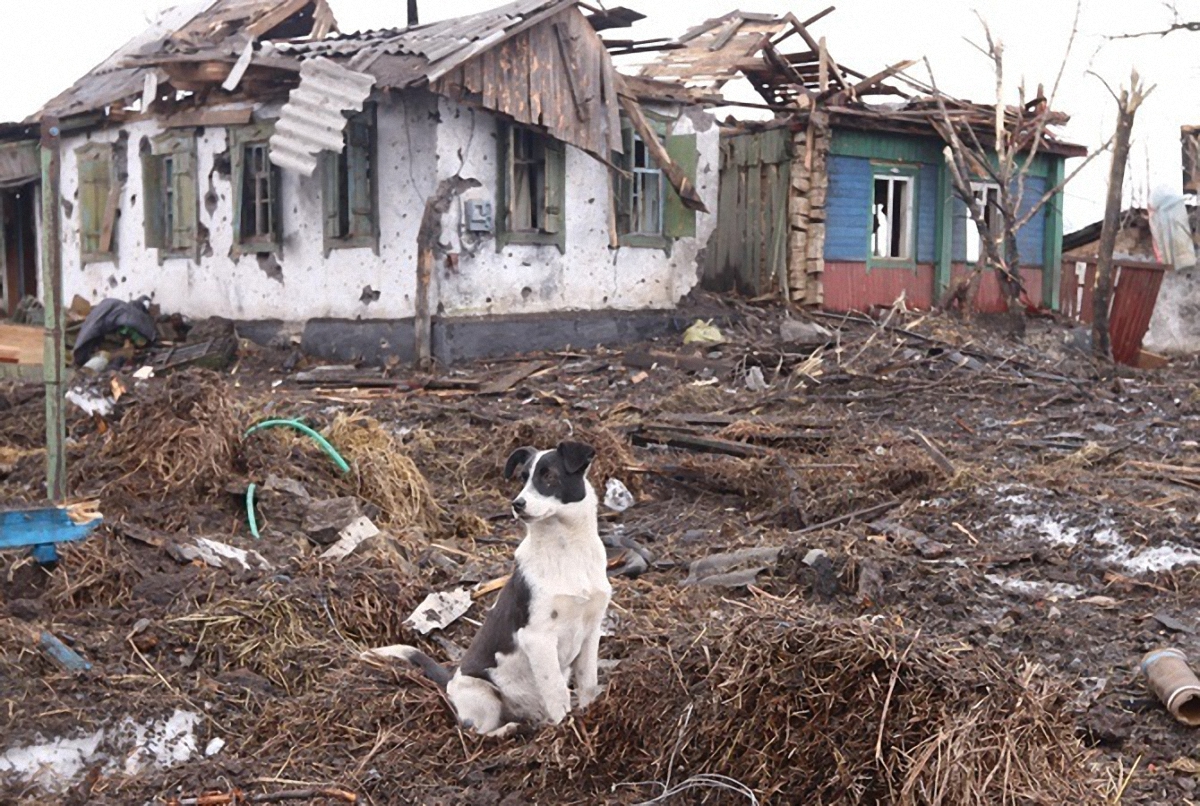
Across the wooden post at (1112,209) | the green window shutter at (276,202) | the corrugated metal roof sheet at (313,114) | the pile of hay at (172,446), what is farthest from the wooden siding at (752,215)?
the pile of hay at (172,446)

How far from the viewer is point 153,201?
19391mm

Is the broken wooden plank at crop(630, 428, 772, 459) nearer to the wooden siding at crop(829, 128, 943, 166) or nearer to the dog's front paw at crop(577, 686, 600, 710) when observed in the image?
the dog's front paw at crop(577, 686, 600, 710)

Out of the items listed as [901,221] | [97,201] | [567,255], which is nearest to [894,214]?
[901,221]

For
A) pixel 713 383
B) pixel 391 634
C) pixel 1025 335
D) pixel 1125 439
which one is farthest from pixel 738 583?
pixel 1025 335

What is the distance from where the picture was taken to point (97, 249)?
2067 centimetres

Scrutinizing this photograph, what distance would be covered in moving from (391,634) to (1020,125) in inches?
646

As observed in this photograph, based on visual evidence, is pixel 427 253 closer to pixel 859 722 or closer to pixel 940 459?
pixel 940 459

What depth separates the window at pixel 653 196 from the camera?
18047 millimetres

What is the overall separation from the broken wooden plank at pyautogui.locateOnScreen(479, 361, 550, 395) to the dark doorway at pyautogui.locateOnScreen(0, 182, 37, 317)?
1301cm

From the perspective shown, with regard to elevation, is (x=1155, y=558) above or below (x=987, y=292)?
below

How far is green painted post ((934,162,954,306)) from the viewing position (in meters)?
21.0

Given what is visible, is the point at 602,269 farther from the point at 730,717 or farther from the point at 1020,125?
the point at 730,717

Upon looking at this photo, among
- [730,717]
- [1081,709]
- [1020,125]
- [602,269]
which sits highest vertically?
[1020,125]

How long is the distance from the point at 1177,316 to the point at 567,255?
13.7 m
